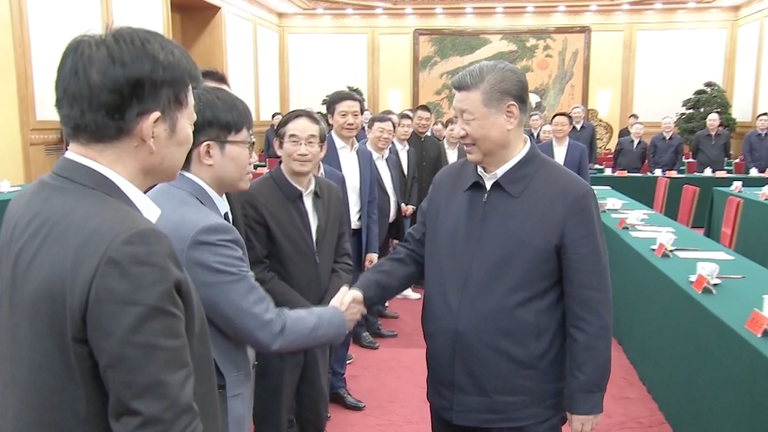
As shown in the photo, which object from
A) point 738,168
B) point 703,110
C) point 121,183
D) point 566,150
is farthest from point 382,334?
point 703,110

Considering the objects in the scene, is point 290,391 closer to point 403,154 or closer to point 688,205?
point 403,154

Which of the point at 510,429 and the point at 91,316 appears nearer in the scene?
the point at 91,316

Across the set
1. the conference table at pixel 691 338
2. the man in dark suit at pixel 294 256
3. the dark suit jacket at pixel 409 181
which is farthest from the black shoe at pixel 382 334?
the man in dark suit at pixel 294 256

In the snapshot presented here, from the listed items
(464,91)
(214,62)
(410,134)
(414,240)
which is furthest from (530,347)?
(214,62)

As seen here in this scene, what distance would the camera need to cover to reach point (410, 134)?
211 inches

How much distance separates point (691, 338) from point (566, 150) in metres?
2.84

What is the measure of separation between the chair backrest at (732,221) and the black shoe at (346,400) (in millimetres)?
3703

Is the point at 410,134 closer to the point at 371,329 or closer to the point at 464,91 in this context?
the point at 371,329

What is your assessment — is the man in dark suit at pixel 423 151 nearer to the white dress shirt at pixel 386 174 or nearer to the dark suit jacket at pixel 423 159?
the dark suit jacket at pixel 423 159

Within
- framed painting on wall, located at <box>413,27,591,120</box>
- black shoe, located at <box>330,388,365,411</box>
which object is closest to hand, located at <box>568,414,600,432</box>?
black shoe, located at <box>330,388,365,411</box>

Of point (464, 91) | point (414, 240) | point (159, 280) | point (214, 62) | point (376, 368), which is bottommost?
point (376, 368)

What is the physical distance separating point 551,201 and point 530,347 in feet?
1.24

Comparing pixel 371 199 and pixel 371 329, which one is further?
pixel 371 329

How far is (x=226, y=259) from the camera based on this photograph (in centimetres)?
135
